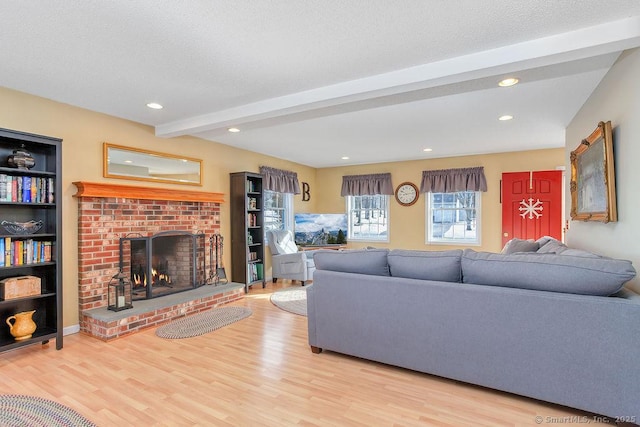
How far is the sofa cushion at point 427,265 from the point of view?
7.77 feet

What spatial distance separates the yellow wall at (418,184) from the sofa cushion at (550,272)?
4166 mm

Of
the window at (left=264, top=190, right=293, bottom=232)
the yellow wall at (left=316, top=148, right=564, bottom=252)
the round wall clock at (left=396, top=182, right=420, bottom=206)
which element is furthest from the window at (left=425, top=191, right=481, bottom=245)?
the window at (left=264, top=190, right=293, bottom=232)

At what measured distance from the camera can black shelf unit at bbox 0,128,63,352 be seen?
9.29 ft

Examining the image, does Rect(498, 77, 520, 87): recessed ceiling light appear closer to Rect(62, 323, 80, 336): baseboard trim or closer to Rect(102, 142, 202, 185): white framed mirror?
Rect(102, 142, 202, 185): white framed mirror

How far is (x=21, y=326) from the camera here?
9.33 ft

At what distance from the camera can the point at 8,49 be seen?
2244 mm

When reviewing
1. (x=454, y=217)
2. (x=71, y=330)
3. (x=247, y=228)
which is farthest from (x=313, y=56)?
(x=454, y=217)

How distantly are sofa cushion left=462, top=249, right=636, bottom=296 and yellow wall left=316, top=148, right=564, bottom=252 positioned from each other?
13.7 ft

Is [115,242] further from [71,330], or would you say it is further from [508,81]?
[508,81]

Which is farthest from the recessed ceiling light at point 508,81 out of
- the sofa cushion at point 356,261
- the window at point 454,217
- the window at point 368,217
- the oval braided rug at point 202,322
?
the window at point 368,217

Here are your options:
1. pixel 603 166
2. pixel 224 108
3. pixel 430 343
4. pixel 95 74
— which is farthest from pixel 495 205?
pixel 95 74

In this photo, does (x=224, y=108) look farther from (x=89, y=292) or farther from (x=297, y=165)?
(x=297, y=165)

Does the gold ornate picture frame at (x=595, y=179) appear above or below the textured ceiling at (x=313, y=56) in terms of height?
below

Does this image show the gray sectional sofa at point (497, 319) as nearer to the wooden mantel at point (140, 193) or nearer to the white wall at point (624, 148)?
the white wall at point (624, 148)
